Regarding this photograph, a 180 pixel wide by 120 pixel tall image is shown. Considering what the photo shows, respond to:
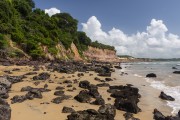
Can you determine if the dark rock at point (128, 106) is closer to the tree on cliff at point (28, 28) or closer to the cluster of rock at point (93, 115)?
the cluster of rock at point (93, 115)

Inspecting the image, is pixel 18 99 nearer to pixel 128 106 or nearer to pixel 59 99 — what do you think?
pixel 59 99

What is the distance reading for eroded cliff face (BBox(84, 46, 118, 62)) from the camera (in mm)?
113544

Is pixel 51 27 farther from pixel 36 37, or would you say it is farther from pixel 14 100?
pixel 14 100

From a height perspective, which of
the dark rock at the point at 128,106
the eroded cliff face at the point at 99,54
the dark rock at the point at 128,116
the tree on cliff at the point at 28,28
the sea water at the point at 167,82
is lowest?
the sea water at the point at 167,82

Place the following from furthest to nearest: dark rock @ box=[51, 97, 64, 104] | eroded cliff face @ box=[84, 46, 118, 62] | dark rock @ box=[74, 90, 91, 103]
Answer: eroded cliff face @ box=[84, 46, 118, 62] < dark rock @ box=[74, 90, 91, 103] < dark rock @ box=[51, 97, 64, 104]

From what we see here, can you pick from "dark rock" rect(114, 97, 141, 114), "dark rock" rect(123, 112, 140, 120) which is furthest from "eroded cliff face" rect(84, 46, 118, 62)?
"dark rock" rect(123, 112, 140, 120)

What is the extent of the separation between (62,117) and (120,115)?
3.01m

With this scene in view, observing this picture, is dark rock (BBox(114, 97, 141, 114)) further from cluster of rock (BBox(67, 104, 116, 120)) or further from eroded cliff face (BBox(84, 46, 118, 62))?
eroded cliff face (BBox(84, 46, 118, 62))

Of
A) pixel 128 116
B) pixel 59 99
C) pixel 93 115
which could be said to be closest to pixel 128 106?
pixel 128 116

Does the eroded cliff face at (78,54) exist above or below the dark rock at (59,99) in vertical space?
above

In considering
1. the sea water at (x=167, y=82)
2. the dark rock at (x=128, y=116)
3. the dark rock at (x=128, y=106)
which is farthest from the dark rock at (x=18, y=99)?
the sea water at (x=167, y=82)

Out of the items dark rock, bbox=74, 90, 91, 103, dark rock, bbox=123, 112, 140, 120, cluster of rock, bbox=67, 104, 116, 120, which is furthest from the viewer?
dark rock, bbox=74, 90, 91, 103

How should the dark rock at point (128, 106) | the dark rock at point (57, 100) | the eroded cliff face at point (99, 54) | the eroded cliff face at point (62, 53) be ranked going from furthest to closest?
the eroded cliff face at point (99, 54)
the eroded cliff face at point (62, 53)
the dark rock at point (57, 100)
the dark rock at point (128, 106)

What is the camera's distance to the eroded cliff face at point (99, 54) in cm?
11354
